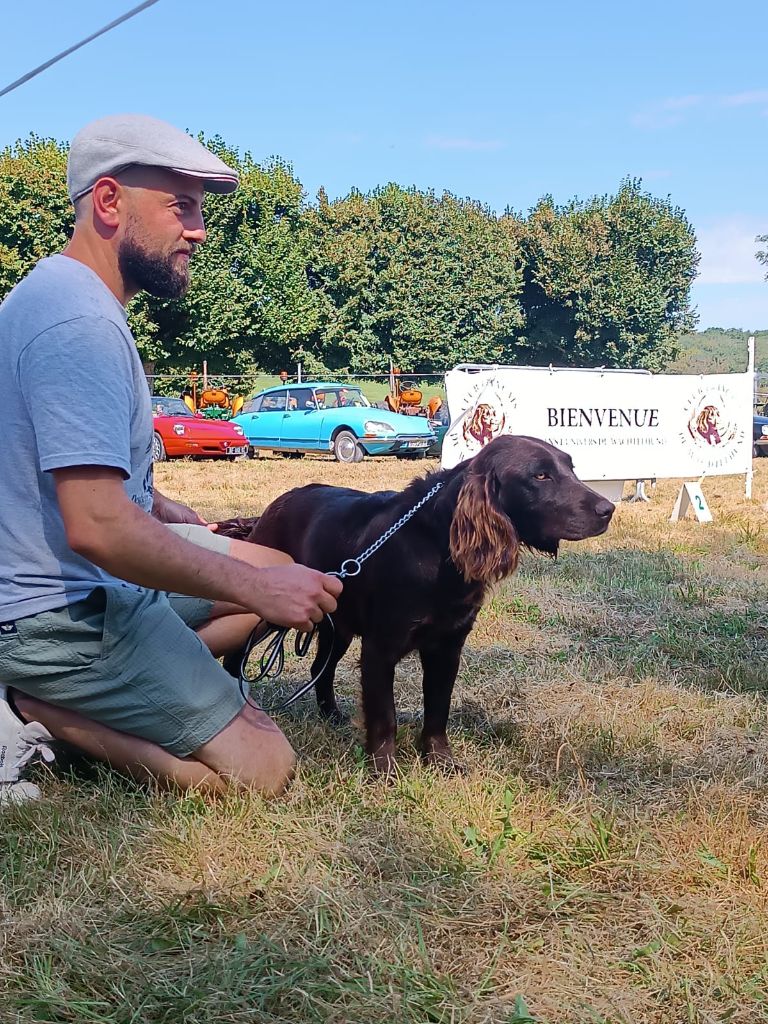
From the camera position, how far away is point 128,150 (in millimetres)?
2350

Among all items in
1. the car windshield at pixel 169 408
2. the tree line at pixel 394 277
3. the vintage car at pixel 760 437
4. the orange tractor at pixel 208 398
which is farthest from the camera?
the tree line at pixel 394 277

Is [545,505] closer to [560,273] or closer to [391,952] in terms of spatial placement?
[391,952]

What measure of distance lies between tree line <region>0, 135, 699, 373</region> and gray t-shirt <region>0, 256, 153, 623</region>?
27.6 meters

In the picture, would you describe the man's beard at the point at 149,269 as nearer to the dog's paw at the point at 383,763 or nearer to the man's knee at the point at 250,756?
the man's knee at the point at 250,756

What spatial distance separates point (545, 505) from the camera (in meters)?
3.23

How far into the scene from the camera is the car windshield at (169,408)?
17.5 m

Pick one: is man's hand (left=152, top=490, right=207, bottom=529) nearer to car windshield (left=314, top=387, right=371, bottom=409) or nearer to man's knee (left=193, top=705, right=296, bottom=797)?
man's knee (left=193, top=705, right=296, bottom=797)

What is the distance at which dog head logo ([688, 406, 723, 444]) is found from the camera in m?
9.45

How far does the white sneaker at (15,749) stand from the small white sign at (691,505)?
714 centimetres

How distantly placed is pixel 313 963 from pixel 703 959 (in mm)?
823

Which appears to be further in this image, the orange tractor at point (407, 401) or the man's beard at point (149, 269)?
the orange tractor at point (407, 401)

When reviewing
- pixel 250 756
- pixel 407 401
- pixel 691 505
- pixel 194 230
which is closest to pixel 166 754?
pixel 250 756

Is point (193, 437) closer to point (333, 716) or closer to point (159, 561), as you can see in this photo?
point (333, 716)

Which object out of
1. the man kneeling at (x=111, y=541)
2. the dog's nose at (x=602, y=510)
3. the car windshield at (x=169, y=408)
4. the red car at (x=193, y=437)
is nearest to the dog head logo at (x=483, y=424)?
the dog's nose at (x=602, y=510)
